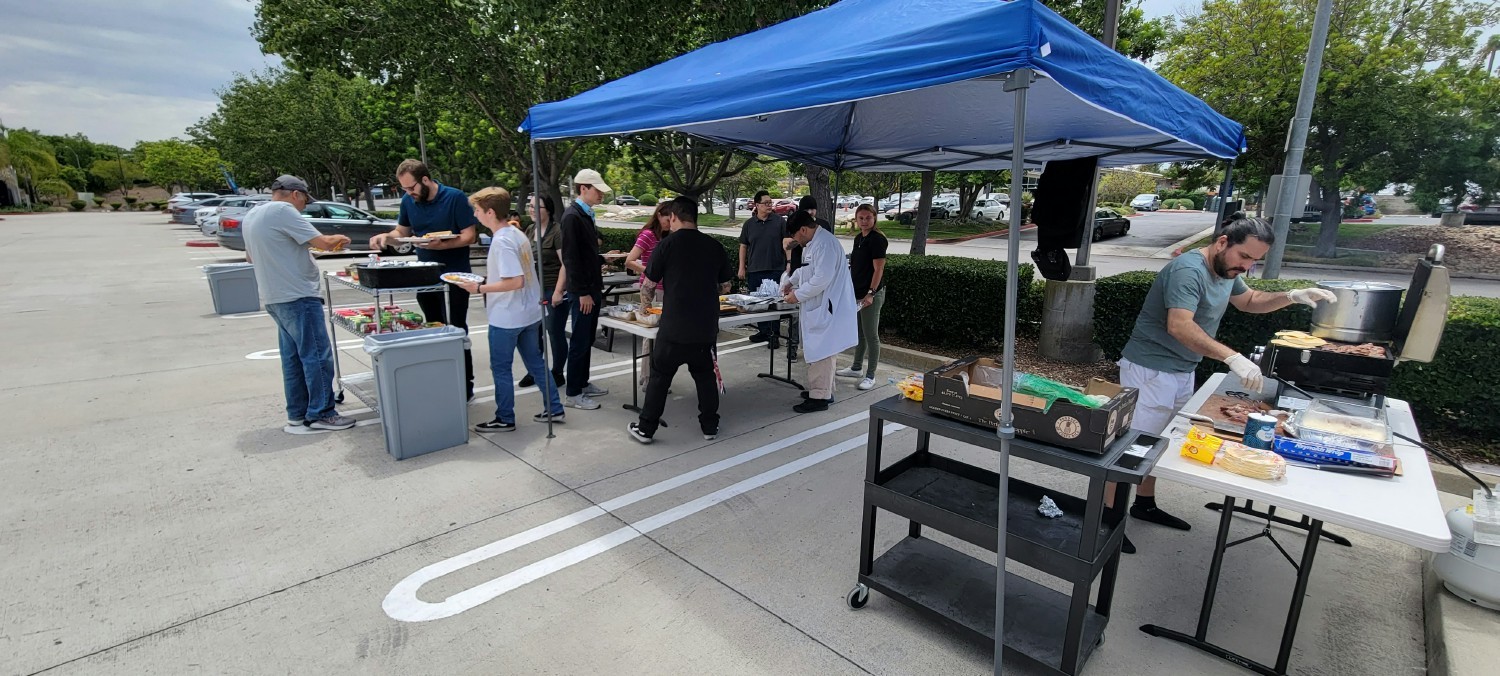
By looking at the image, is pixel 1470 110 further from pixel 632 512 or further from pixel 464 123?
pixel 464 123

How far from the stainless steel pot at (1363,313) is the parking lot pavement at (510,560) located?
116cm

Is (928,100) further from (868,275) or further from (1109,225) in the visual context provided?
(1109,225)

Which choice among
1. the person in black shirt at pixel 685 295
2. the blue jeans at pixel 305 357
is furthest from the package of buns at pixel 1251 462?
the blue jeans at pixel 305 357

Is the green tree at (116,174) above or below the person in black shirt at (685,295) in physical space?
above

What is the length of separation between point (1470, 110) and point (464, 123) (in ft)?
80.1

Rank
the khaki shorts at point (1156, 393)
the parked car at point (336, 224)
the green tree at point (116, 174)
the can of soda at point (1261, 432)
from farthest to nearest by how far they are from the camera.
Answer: the green tree at point (116, 174), the parked car at point (336, 224), the khaki shorts at point (1156, 393), the can of soda at point (1261, 432)

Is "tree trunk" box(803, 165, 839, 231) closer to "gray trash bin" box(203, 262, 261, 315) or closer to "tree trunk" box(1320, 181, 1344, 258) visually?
"gray trash bin" box(203, 262, 261, 315)

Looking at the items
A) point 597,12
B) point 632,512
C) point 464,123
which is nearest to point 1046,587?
point 632,512

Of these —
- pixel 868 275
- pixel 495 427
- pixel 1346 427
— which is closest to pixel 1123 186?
pixel 868 275

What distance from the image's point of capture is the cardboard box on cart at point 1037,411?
213 centimetres

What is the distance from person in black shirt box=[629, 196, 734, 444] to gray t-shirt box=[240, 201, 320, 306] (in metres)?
2.33

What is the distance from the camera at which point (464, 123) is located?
56.3 feet

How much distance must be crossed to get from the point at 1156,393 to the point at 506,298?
399cm

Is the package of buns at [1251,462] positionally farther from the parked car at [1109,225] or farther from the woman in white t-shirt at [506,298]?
the parked car at [1109,225]
